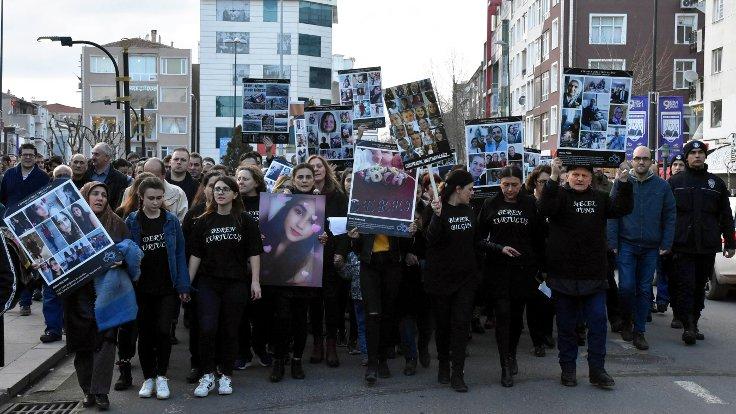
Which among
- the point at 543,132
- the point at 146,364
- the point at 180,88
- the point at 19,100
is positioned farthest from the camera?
the point at 19,100

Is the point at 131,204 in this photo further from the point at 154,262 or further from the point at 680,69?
the point at 680,69

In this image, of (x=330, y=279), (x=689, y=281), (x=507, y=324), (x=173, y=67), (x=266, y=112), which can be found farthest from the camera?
(x=173, y=67)

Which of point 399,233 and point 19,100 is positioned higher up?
point 19,100

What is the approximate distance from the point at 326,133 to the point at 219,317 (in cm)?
616

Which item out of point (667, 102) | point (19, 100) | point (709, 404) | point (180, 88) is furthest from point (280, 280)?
point (19, 100)

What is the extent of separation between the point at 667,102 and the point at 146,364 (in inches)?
767

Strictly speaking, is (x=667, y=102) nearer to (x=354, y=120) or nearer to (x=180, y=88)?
(x=354, y=120)

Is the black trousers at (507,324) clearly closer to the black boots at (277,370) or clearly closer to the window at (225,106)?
the black boots at (277,370)

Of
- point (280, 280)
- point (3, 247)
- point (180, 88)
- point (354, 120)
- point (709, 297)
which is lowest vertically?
point (709, 297)

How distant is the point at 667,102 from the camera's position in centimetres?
2433

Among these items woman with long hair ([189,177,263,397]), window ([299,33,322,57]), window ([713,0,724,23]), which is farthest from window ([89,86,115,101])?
woman with long hair ([189,177,263,397])

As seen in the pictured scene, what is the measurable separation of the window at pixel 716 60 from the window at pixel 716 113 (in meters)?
1.61

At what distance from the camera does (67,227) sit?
718 centimetres

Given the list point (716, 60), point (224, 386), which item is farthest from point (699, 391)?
point (716, 60)
